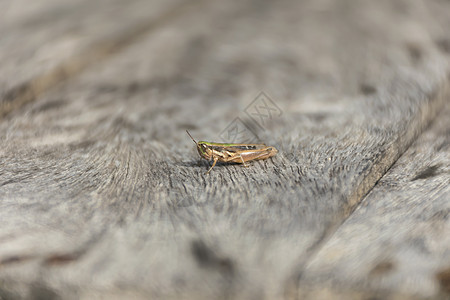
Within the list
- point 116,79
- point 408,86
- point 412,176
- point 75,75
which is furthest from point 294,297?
point 75,75

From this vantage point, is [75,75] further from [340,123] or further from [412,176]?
[412,176]

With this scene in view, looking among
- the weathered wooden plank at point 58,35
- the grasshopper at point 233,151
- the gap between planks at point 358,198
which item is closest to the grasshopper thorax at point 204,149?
the grasshopper at point 233,151

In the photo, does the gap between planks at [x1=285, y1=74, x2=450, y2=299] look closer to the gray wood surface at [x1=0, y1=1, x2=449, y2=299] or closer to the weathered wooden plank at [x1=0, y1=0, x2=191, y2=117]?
the gray wood surface at [x1=0, y1=1, x2=449, y2=299]

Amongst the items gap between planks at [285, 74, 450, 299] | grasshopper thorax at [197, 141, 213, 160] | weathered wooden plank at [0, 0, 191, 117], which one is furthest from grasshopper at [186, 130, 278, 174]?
weathered wooden plank at [0, 0, 191, 117]

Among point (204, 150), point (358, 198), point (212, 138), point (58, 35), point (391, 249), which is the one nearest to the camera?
point (391, 249)

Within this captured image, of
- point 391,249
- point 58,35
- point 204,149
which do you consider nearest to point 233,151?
point 204,149

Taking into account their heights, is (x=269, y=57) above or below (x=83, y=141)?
below

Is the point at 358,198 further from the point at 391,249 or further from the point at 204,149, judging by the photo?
the point at 204,149
